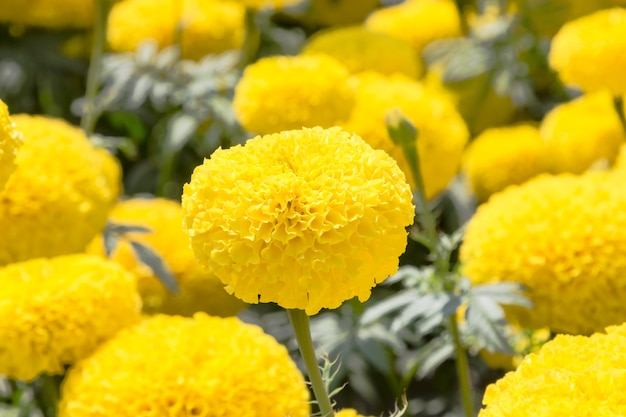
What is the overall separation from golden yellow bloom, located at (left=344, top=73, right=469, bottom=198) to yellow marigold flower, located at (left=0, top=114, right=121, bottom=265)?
56cm

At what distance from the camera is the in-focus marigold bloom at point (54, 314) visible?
1417mm

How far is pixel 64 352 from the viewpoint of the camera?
145cm

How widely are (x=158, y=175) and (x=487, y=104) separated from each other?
3.24 feet

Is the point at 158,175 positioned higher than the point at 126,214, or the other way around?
the point at 126,214

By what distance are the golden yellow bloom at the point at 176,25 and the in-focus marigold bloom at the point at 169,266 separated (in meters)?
0.78

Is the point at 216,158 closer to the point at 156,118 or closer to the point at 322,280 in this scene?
the point at 322,280

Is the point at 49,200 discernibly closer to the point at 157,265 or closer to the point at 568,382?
the point at 157,265

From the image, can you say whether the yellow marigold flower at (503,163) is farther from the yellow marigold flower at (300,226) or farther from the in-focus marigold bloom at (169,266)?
the yellow marigold flower at (300,226)

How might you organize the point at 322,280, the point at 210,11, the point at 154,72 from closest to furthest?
1. the point at 322,280
2. the point at 154,72
3. the point at 210,11

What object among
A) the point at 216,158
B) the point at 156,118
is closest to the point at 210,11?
the point at 156,118

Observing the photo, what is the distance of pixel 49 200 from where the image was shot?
155 cm

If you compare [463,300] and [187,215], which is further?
[463,300]

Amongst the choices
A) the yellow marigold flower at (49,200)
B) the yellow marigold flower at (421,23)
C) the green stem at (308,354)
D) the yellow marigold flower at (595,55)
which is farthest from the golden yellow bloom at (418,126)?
the green stem at (308,354)

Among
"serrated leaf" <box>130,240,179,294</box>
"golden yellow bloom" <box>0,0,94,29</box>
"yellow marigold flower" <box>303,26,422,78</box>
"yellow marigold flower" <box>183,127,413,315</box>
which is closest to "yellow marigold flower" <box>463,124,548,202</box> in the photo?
"yellow marigold flower" <box>303,26,422,78</box>
